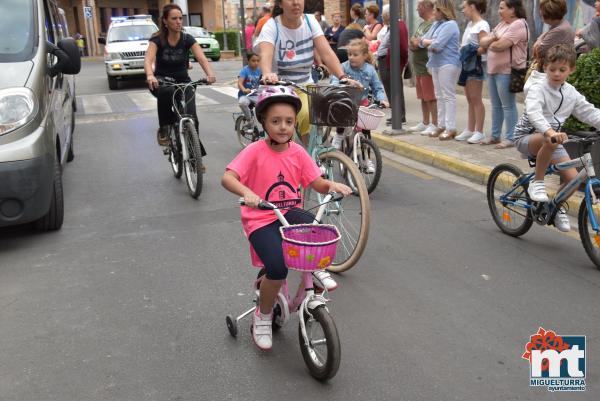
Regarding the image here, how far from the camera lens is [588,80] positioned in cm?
644

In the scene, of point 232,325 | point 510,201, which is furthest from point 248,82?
point 232,325

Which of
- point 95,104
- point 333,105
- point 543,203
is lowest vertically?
point 95,104

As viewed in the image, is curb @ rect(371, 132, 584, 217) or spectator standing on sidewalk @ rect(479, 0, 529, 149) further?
spectator standing on sidewalk @ rect(479, 0, 529, 149)

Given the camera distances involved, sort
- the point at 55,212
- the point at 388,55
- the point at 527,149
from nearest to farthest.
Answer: the point at 527,149 → the point at 55,212 → the point at 388,55

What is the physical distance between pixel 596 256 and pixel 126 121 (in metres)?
10.5

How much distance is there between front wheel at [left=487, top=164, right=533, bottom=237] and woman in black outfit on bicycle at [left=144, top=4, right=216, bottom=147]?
10.3ft

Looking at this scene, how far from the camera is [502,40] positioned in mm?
8320

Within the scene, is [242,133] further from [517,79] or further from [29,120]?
[29,120]

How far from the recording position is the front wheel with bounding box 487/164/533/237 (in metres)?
5.38

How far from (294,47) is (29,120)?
225 cm

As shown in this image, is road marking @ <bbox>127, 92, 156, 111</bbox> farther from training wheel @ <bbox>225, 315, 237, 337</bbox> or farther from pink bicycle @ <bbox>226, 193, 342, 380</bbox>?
pink bicycle @ <bbox>226, 193, 342, 380</bbox>

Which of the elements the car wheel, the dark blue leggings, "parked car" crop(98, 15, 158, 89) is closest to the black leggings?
the dark blue leggings
